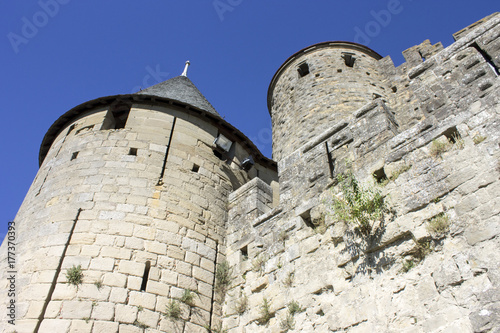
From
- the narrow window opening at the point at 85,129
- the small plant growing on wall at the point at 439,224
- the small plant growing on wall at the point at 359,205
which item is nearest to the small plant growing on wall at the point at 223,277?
the small plant growing on wall at the point at 359,205

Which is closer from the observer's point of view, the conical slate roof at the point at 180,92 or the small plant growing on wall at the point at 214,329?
the small plant growing on wall at the point at 214,329

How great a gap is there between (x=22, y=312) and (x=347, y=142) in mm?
4235

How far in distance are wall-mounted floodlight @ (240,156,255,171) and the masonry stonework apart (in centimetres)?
7

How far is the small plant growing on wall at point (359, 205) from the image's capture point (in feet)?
14.0

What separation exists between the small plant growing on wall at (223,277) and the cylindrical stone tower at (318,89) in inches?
148

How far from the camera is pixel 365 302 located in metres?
3.89

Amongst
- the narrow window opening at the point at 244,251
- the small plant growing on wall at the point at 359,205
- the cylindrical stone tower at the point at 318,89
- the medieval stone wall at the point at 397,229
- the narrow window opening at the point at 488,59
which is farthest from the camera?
the cylindrical stone tower at the point at 318,89

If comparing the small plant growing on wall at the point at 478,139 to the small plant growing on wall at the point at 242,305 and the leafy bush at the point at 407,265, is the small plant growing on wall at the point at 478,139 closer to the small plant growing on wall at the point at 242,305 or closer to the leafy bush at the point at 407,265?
the leafy bush at the point at 407,265

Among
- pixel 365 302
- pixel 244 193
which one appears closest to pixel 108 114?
pixel 244 193

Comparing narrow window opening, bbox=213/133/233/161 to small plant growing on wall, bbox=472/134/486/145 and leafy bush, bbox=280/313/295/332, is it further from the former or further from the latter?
small plant growing on wall, bbox=472/134/486/145

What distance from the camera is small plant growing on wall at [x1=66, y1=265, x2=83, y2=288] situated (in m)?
4.67

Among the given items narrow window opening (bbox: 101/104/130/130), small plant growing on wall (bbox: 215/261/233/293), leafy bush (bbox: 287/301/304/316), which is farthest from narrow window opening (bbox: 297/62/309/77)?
leafy bush (bbox: 287/301/304/316)

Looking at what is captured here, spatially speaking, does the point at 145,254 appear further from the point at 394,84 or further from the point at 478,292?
the point at 394,84

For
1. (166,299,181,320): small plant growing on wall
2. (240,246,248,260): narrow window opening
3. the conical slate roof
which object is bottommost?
(166,299,181,320): small plant growing on wall
